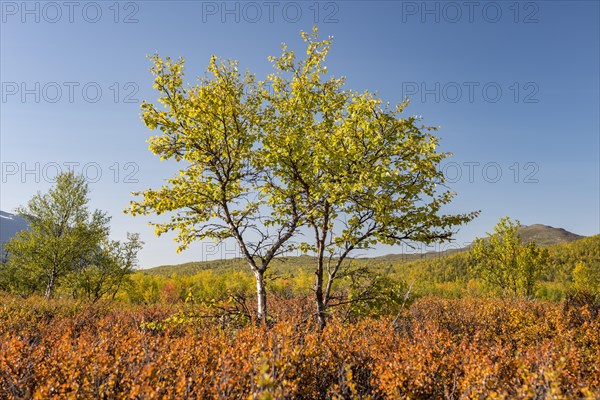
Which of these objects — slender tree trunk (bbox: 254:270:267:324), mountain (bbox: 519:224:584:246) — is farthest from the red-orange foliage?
mountain (bbox: 519:224:584:246)

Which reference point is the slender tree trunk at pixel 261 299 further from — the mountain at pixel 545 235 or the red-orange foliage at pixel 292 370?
the mountain at pixel 545 235

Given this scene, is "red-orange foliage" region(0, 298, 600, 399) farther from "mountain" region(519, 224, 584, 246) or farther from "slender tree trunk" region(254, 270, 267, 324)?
"mountain" region(519, 224, 584, 246)

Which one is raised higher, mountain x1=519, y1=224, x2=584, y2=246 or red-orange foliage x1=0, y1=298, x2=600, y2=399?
red-orange foliage x1=0, y1=298, x2=600, y2=399

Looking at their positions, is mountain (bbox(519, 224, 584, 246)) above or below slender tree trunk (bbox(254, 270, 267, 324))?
below

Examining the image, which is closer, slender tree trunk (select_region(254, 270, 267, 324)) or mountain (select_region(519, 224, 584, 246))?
slender tree trunk (select_region(254, 270, 267, 324))

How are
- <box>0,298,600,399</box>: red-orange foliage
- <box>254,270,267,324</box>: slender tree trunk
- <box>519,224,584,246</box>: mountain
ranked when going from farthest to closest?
<box>519,224,584,246</box>: mountain
<box>254,270,267,324</box>: slender tree trunk
<box>0,298,600,399</box>: red-orange foliage

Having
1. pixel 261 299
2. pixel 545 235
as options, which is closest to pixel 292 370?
pixel 261 299

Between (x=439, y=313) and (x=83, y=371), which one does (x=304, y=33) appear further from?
(x=439, y=313)

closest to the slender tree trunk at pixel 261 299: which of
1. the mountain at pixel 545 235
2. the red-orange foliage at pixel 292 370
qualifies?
the red-orange foliage at pixel 292 370

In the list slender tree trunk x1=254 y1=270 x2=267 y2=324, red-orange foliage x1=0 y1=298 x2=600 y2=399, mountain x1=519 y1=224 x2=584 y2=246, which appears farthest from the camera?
mountain x1=519 y1=224 x2=584 y2=246

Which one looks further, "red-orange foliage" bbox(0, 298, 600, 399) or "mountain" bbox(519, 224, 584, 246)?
"mountain" bbox(519, 224, 584, 246)

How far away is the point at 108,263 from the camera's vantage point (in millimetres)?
21250

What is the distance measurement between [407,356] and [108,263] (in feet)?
68.1

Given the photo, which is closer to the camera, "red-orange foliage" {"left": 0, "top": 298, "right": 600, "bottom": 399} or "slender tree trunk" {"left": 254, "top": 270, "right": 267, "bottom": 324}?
"red-orange foliage" {"left": 0, "top": 298, "right": 600, "bottom": 399}
